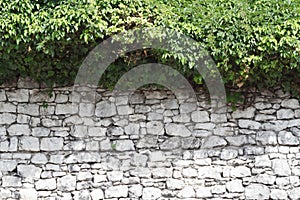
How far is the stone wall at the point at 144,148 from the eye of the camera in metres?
5.87

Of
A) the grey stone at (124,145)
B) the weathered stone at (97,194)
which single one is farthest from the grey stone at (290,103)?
the weathered stone at (97,194)

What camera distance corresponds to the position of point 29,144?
590 centimetres

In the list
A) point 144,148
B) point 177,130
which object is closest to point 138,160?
point 144,148

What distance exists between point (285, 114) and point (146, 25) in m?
2.21

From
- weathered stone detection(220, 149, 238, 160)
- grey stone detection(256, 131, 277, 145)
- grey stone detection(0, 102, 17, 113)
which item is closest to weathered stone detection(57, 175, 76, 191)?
grey stone detection(0, 102, 17, 113)

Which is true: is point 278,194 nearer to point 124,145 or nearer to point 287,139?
point 287,139

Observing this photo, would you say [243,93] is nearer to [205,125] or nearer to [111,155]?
[205,125]

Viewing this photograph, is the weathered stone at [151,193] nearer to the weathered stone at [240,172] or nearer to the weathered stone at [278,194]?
the weathered stone at [240,172]

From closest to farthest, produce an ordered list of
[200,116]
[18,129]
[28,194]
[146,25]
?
[146,25], [28,194], [18,129], [200,116]

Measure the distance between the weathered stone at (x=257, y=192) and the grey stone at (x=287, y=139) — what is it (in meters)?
0.65

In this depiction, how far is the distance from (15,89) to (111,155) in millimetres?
1557

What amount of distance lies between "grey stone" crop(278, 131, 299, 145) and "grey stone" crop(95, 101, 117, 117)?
2.23 metres

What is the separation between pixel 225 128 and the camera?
601cm

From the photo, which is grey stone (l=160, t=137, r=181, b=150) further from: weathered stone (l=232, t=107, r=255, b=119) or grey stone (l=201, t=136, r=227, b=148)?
weathered stone (l=232, t=107, r=255, b=119)
